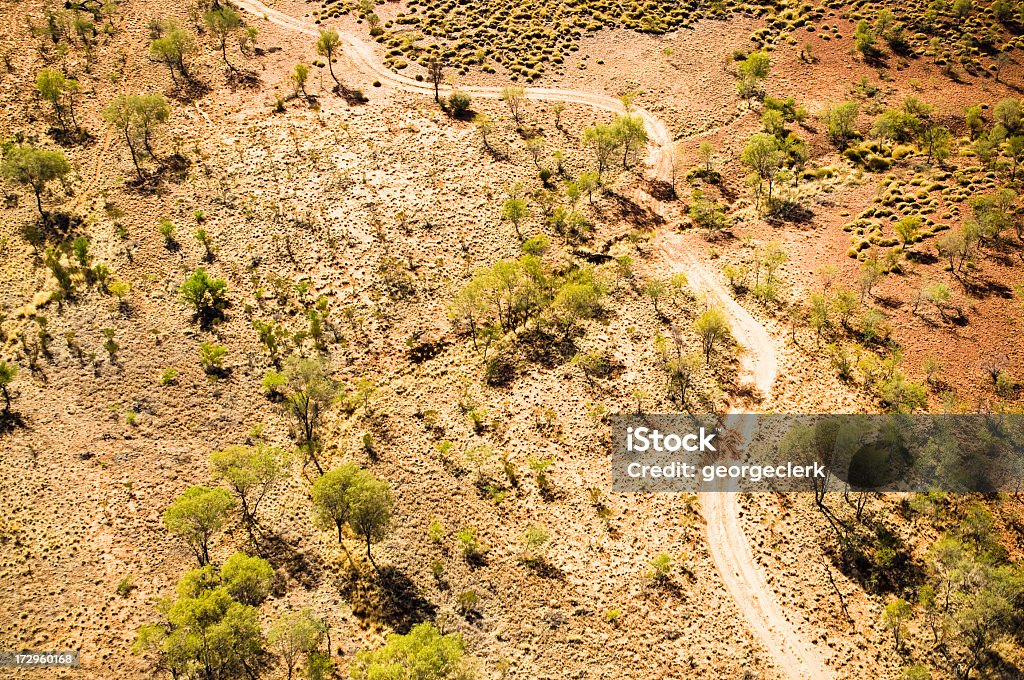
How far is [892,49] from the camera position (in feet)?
384

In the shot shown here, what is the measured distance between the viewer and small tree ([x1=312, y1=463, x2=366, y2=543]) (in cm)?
6091

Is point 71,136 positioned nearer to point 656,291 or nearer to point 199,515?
point 199,515

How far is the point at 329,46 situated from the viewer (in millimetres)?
115312

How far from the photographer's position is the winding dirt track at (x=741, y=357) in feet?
188

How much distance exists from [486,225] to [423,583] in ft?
156

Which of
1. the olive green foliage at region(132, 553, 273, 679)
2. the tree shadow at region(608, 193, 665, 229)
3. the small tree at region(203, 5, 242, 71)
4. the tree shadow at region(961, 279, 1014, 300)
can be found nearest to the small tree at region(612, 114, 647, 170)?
the tree shadow at region(608, 193, 665, 229)

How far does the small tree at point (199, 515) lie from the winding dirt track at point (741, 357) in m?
40.2

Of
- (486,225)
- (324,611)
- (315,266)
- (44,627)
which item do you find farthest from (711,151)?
(44,627)

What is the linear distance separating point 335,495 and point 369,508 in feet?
9.88

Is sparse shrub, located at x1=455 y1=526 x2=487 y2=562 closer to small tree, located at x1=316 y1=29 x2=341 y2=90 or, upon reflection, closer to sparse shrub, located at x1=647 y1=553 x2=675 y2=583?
sparse shrub, located at x1=647 y1=553 x2=675 y2=583

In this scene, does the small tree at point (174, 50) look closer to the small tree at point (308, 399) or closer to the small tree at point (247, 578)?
the small tree at point (308, 399)

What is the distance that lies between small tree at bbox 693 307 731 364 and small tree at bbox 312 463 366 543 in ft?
124

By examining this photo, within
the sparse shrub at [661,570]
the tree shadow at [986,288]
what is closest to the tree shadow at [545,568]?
the sparse shrub at [661,570]

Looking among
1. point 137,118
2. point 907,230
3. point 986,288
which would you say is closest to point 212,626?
point 137,118
